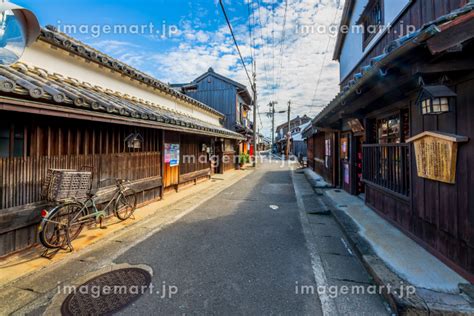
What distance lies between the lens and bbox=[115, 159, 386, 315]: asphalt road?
2.60 meters

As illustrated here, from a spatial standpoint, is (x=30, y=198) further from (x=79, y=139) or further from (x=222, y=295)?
(x=222, y=295)

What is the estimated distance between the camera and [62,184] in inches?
148

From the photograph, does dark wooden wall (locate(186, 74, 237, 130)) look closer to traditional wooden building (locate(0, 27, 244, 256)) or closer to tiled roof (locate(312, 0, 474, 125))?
traditional wooden building (locate(0, 27, 244, 256))

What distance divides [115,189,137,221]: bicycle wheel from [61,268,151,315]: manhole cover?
2478 mm

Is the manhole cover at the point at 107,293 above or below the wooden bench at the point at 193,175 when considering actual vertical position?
below

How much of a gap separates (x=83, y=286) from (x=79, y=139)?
308 centimetres

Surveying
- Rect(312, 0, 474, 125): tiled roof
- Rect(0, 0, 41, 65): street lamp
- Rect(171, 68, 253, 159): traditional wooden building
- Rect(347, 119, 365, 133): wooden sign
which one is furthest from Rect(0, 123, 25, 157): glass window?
Rect(171, 68, 253, 159): traditional wooden building

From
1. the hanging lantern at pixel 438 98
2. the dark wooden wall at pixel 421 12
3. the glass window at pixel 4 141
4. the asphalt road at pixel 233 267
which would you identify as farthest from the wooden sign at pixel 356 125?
the glass window at pixel 4 141

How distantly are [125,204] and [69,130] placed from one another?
224 centimetres

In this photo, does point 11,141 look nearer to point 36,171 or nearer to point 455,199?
point 36,171

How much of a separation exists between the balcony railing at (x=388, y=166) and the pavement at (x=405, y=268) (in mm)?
892

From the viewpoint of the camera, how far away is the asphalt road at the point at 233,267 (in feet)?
8.53

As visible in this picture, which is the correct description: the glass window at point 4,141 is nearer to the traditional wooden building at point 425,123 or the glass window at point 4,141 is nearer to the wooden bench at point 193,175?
the traditional wooden building at point 425,123

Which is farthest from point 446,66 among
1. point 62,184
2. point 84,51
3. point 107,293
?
point 84,51
